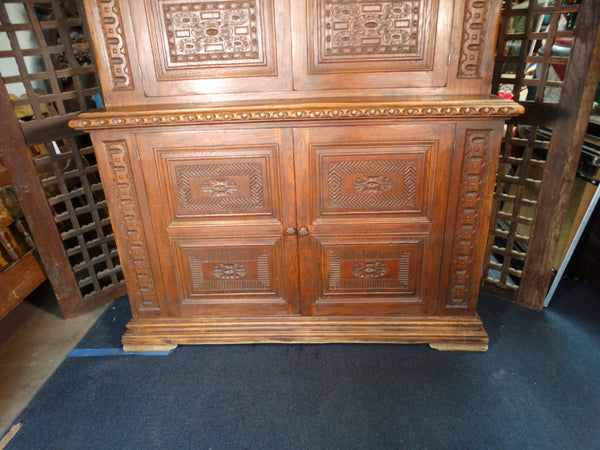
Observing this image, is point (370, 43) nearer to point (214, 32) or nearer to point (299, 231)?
point (214, 32)

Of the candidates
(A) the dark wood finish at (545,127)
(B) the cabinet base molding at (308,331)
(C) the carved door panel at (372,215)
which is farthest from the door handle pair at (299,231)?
(A) the dark wood finish at (545,127)

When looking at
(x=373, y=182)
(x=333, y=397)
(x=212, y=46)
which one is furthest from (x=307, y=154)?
(x=333, y=397)

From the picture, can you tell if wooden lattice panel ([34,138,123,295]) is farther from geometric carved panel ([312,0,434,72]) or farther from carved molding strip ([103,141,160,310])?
geometric carved panel ([312,0,434,72])

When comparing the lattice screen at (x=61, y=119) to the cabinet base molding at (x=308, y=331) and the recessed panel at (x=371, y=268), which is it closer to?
the cabinet base molding at (x=308, y=331)

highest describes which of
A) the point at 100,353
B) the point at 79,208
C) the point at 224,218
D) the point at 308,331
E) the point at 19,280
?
the point at 224,218

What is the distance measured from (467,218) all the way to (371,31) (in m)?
0.90

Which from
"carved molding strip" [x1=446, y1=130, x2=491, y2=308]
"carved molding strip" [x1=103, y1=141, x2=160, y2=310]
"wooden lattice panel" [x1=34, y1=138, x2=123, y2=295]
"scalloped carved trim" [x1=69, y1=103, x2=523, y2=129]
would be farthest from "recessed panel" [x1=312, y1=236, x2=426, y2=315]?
"wooden lattice panel" [x1=34, y1=138, x2=123, y2=295]

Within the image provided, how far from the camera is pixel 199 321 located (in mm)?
2078

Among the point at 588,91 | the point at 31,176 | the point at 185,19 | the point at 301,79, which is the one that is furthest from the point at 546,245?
the point at 31,176

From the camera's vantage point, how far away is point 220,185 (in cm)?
179

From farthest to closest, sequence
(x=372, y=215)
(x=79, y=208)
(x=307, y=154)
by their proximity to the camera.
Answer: (x=79, y=208), (x=372, y=215), (x=307, y=154)

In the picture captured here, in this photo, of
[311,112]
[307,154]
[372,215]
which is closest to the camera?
[311,112]

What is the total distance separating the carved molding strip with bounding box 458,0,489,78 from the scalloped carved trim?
0.20 meters

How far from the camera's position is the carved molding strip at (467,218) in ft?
5.50
